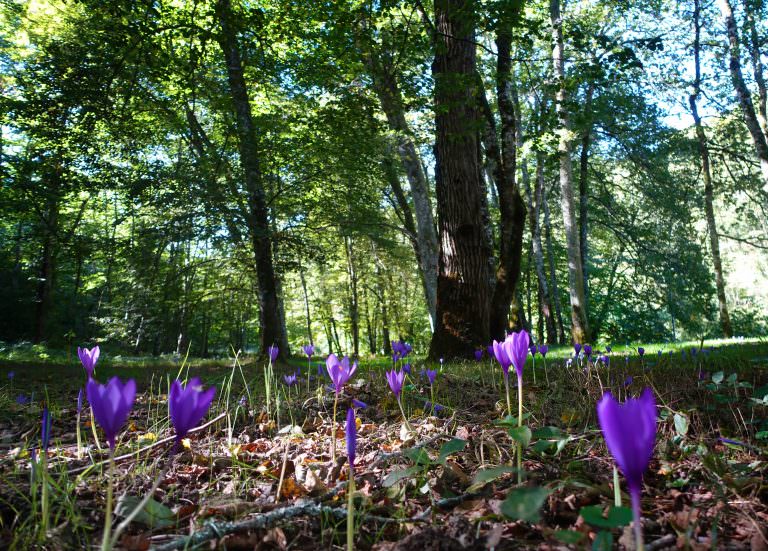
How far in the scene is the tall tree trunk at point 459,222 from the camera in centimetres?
677

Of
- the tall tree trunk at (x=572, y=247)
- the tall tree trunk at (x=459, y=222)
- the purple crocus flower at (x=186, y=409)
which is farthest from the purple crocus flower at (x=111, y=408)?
the tall tree trunk at (x=572, y=247)

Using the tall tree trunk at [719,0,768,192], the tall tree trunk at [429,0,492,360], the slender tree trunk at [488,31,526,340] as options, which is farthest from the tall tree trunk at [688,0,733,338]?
the tall tree trunk at [429,0,492,360]

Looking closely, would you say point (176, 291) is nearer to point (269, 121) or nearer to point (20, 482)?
point (269, 121)

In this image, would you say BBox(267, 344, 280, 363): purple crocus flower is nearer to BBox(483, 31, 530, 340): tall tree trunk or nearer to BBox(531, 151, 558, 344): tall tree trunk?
BBox(483, 31, 530, 340): tall tree trunk

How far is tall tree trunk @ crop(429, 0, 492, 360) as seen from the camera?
22.2 ft

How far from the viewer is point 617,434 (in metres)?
0.72

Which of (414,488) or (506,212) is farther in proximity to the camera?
(506,212)

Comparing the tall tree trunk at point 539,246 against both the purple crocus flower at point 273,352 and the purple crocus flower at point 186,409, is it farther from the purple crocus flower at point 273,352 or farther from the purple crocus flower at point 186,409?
the purple crocus flower at point 186,409

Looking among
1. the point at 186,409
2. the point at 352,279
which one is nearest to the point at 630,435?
the point at 186,409

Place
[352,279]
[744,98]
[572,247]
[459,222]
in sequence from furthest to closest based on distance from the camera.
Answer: [352,279]
[572,247]
[744,98]
[459,222]

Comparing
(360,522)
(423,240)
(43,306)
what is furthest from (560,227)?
(360,522)

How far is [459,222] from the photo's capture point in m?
7.01

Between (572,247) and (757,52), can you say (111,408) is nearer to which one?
(572,247)

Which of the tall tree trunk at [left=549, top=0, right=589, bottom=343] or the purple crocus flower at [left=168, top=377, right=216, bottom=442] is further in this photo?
the tall tree trunk at [left=549, top=0, right=589, bottom=343]
